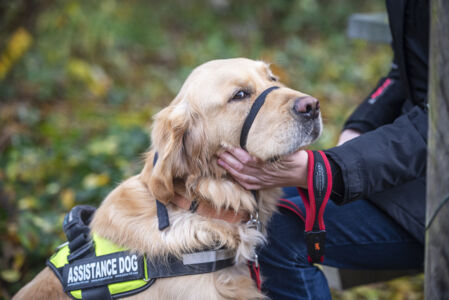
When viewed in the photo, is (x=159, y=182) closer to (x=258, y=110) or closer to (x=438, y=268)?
(x=258, y=110)

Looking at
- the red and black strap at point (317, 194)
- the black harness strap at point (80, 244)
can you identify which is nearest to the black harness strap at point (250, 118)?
the red and black strap at point (317, 194)

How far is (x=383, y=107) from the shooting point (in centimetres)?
259

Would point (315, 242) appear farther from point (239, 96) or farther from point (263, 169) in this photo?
point (239, 96)

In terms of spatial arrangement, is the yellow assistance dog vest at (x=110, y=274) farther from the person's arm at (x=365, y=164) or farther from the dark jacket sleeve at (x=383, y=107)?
the dark jacket sleeve at (x=383, y=107)

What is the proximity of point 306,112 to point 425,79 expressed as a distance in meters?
0.74

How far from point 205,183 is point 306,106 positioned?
0.65m

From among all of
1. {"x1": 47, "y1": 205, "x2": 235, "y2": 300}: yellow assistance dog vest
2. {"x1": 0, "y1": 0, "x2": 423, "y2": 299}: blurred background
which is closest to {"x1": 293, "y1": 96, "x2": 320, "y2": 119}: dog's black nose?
{"x1": 47, "y1": 205, "x2": 235, "y2": 300}: yellow assistance dog vest

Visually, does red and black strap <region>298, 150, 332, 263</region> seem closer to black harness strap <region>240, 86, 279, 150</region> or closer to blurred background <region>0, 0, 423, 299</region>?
black harness strap <region>240, 86, 279, 150</region>

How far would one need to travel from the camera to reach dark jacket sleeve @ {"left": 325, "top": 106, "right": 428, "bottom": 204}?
6.36ft

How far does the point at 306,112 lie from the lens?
1.99 m

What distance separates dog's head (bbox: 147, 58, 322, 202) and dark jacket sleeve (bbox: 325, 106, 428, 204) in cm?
21

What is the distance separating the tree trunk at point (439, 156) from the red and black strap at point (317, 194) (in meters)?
0.52

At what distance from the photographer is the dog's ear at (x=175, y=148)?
2.02 metres

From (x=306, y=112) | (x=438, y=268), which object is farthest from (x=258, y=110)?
(x=438, y=268)
